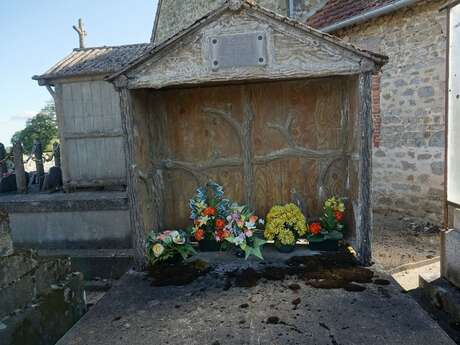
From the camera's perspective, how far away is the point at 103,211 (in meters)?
6.08

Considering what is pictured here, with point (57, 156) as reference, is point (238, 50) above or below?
above

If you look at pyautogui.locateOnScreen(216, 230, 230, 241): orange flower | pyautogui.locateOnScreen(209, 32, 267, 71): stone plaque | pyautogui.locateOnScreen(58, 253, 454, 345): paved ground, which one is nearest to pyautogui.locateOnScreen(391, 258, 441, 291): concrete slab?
pyautogui.locateOnScreen(58, 253, 454, 345): paved ground

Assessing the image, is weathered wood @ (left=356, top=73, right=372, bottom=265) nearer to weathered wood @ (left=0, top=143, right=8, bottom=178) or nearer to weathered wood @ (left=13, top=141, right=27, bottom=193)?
weathered wood @ (left=13, top=141, right=27, bottom=193)

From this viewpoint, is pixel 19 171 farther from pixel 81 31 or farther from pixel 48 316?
pixel 81 31

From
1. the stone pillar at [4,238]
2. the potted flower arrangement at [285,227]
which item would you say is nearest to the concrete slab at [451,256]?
the potted flower arrangement at [285,227]

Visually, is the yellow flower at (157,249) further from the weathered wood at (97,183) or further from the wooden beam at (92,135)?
the wooden beam at (92,135)

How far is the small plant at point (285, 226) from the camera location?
4141 mm

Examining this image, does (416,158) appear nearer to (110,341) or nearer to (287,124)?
(287,124)

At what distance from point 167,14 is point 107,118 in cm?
772

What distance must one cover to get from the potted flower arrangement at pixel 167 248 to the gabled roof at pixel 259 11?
1891mm

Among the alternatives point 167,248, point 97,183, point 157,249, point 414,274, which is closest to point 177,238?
point 167,248

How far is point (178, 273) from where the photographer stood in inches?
147

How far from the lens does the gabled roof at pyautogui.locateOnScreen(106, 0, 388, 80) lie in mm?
3395

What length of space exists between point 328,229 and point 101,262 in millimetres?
4057
